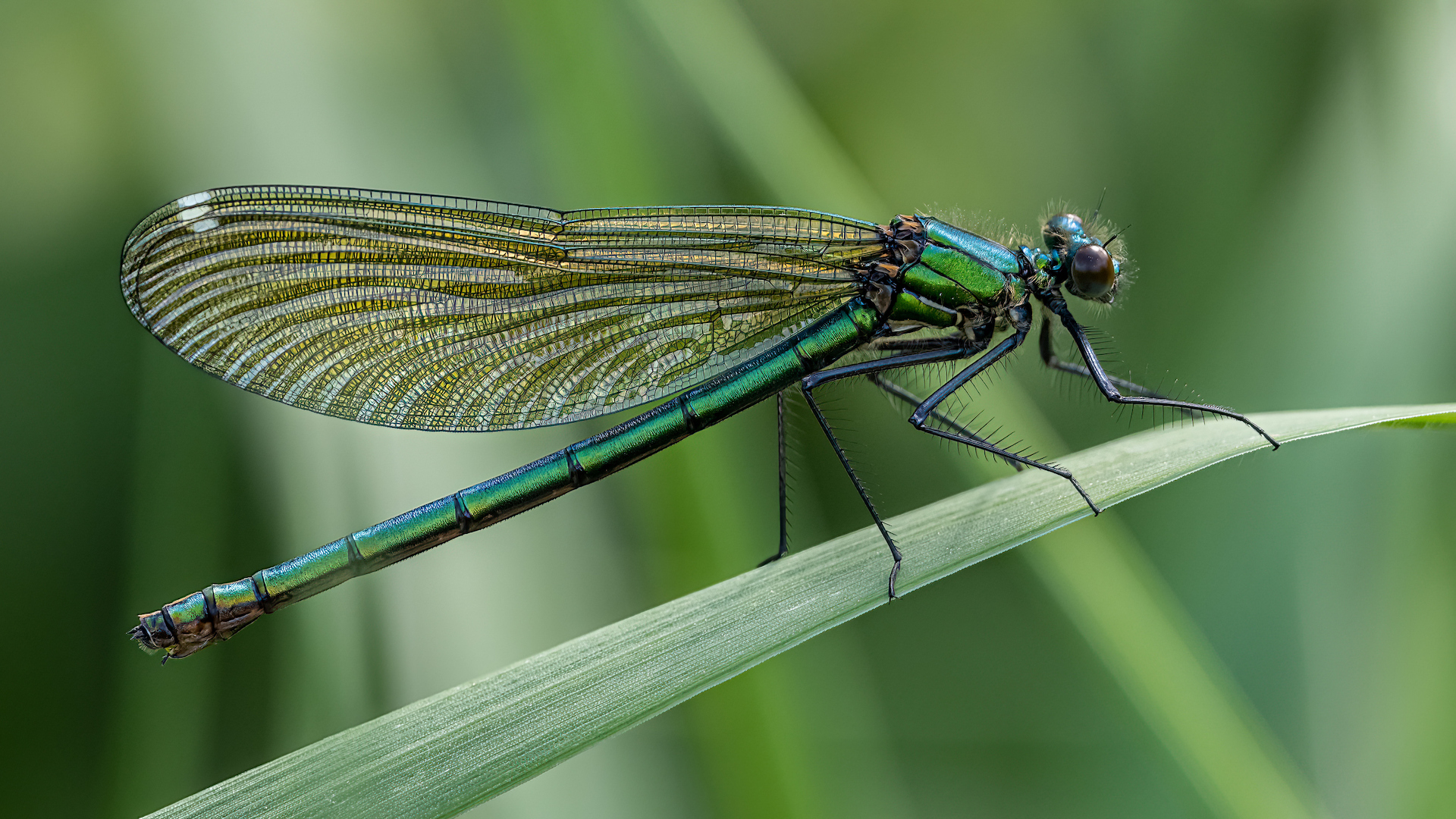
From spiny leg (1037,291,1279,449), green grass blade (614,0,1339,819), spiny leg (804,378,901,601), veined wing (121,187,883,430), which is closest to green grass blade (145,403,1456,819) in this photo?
spiny leg (804,378,901,601)

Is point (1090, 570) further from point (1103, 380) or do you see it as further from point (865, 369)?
point (865, 369)

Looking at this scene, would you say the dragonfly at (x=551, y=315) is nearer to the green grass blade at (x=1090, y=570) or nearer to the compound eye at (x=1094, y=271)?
the compound eye at (x=1094, y=271)

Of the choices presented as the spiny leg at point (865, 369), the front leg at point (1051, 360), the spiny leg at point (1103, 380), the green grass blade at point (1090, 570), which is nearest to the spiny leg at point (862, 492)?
the spiny leg at point (865, 369)

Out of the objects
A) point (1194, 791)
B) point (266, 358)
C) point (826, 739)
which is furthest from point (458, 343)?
point (1194, 791)

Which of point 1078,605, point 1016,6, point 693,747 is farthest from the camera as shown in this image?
point 1016,6

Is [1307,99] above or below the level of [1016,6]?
below

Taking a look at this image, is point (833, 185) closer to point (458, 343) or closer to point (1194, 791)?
point (458, 343)
